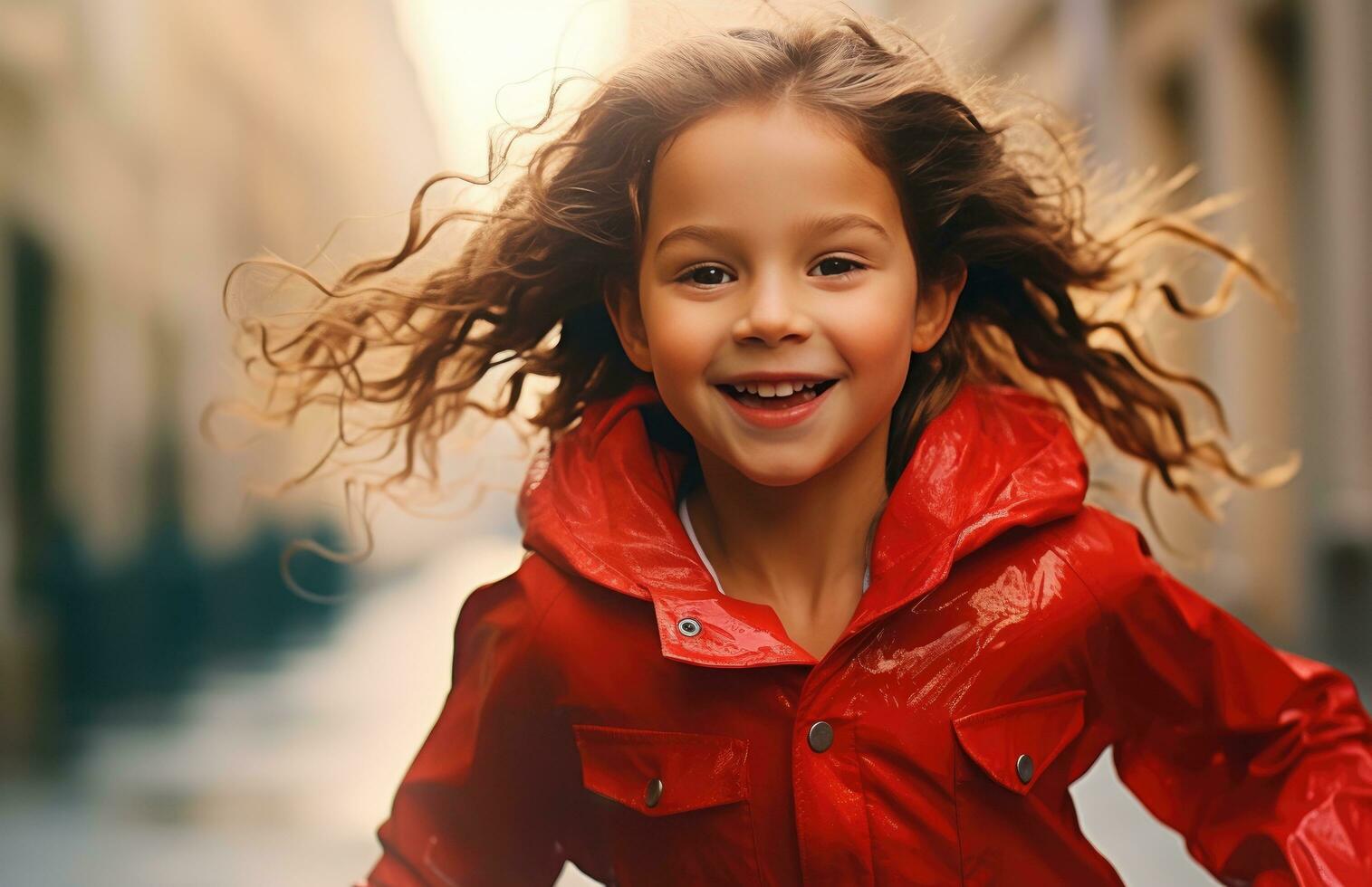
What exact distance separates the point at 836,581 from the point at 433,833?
1.75ft

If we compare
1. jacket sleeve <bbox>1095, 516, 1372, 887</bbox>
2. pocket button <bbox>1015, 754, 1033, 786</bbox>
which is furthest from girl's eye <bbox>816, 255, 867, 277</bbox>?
pocket button <bbox>1015, 754, 1033, 786</bbox>

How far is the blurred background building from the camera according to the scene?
13.8ft

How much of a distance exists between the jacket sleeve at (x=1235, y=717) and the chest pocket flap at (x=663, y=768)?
40 centimetres

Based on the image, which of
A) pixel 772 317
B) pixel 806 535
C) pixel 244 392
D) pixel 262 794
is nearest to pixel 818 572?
pixel 806 535

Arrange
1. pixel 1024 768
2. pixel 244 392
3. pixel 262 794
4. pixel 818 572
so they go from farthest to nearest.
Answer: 1. pixel 262 794
2. pixel 244 392
3. pixel 818 572
4. pixel 1024 768

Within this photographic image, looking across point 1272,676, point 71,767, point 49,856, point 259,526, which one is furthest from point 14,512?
point 1272,676

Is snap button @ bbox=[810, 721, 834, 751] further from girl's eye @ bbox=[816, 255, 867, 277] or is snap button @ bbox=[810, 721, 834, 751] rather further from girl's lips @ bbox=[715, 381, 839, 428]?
girl's eye @ bbox=[816, 255, 867, 277]

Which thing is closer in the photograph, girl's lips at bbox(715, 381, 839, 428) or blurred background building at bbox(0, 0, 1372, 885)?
girl's lips at bbox(715, 381, 839, 428)

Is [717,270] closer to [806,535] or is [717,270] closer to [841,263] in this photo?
[841,263]

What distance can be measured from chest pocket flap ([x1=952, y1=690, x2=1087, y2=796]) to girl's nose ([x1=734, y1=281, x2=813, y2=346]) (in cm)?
40

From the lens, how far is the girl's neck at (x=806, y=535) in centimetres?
150

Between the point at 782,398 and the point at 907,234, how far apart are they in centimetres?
23

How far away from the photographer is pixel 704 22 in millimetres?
1525

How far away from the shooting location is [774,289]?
4.33ft
